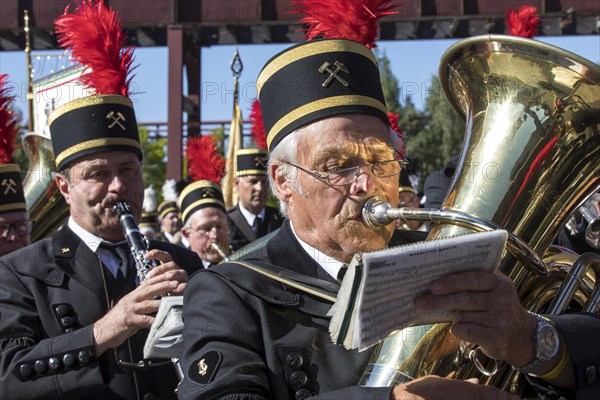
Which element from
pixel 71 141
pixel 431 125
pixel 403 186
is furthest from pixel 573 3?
pixel 431 125

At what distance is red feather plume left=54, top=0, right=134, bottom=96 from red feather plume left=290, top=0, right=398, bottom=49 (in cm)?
139

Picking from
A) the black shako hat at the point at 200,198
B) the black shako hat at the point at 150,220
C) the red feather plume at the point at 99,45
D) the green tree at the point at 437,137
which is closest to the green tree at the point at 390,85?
the green tree at the point at 437,137

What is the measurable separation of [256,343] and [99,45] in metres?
2.14

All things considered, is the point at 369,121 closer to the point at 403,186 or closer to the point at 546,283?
the point at 546,283

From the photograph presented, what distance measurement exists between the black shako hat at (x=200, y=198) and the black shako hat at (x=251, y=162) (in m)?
0.95

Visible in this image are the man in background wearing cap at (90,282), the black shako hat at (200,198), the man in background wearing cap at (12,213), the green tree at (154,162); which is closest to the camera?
the man in background wearing cap at (90,282)

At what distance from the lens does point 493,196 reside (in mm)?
2574

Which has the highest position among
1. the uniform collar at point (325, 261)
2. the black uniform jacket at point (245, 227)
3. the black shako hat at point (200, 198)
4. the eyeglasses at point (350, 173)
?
the eyeglasses at point (350, 173)

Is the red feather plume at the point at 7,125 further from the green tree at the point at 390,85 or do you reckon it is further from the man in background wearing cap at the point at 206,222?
the green tree at the point at 390,85

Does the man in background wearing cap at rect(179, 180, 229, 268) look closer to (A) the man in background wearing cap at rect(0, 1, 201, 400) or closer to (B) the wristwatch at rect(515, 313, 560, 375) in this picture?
(A) the man in background wearing cap at rect(0, 1, 201, 400)

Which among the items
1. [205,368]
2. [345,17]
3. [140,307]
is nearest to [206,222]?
[140,307]

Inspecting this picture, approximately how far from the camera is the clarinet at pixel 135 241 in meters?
3.52

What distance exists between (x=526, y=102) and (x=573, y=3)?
1015cm

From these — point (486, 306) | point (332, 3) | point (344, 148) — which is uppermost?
point (332, 3)
